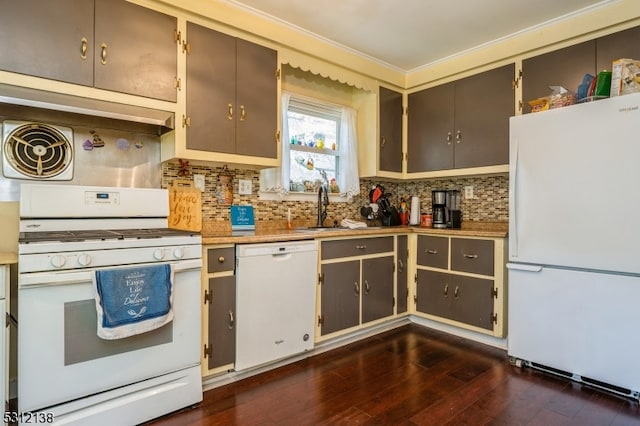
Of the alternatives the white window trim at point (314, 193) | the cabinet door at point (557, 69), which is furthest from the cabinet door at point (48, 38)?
the cabinet door at point (557, 69)

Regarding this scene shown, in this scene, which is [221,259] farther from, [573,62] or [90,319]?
[573,62]

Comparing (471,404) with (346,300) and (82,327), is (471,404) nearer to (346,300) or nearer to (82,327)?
(346,300)

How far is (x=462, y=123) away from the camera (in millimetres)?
3143

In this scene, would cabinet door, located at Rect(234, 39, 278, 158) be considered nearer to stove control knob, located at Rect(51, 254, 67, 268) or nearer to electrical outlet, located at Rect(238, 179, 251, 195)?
electrical outlet, located at Rect(238, 179, 251, 195)

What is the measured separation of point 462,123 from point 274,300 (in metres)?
2.23

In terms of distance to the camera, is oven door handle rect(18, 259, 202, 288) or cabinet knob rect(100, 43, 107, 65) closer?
oven door handle rect(18, 259, 202, 288)

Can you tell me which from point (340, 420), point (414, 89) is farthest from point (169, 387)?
point (414, 89)

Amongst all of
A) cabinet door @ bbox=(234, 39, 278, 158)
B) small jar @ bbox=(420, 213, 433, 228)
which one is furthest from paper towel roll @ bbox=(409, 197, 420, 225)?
cabinet door @ bbox=(234, 39, 278, 158)

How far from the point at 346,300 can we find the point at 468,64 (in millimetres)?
2268

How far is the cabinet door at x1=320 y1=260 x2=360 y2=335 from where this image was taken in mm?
2652

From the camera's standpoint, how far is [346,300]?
109 inches

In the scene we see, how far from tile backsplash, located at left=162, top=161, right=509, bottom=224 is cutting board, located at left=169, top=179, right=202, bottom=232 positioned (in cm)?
6

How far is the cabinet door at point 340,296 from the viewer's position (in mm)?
2652

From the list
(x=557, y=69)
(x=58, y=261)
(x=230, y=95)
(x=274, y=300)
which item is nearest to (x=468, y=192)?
(x=557, y=69)
